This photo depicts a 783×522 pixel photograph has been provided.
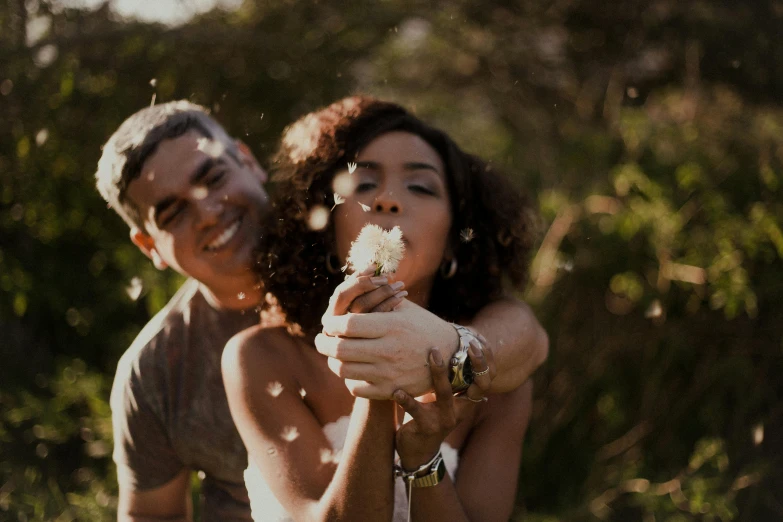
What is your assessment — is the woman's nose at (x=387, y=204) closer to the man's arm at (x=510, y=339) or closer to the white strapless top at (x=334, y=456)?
the man's arm at (x=510, y=339)

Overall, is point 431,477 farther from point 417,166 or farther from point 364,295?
point 417,166

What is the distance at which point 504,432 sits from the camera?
1.59m

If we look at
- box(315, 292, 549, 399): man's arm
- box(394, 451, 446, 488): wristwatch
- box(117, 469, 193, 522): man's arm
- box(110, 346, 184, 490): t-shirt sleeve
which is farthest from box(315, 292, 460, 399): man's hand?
box(117, 469, 193, 522): man's arm

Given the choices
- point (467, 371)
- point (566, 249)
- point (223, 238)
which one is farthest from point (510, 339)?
point (566, 249)

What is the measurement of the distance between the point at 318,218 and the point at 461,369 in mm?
475

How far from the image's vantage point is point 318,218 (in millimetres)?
1509

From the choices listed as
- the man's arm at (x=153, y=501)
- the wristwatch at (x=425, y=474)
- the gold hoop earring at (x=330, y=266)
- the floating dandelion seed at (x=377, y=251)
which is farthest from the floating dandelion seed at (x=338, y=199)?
the man's arm at (x=153, y=501)

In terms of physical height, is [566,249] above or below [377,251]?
below

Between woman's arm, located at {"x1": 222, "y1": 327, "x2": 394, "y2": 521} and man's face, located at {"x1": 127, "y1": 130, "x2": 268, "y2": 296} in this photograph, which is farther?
man's face, located at {"x1": 127, "y1": 130, "x2": 268, "y2": 296}

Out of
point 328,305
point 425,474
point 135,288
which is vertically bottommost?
point 135,288

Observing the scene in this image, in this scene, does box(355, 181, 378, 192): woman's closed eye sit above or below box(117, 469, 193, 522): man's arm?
above

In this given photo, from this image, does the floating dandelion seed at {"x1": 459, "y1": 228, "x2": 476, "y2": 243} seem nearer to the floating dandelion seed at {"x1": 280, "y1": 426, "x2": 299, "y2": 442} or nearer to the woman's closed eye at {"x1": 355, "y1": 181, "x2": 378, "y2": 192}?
the woman's closed eye at {"x1": 355, "y1": 181, "x2": 378, "y2": 192}

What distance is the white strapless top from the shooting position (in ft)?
4.86

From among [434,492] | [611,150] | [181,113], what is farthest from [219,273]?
[611,150]
